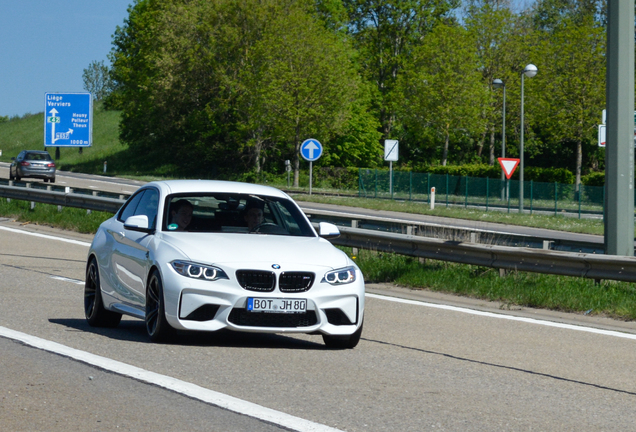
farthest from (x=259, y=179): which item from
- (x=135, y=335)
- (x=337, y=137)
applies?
(x=135, y=335)

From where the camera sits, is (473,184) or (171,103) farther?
(171,103)

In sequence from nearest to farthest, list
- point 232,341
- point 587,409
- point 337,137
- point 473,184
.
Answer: point 587,409 < point 232,341 < point 473,184 < point 337,137

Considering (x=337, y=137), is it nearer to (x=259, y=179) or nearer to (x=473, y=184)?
(x=259, y=179)

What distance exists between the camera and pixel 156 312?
26.9 feet

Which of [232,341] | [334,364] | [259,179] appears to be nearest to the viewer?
[334,364]

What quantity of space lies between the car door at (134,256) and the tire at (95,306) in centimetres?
36

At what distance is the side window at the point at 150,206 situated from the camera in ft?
29.8

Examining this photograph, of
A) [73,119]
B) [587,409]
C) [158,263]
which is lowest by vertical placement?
[587,409]

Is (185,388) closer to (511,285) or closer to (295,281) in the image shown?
(295,281)

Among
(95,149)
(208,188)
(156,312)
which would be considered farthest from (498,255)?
(95,149)

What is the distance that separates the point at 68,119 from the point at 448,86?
31972 millimetres

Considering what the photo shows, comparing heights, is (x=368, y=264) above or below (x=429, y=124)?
below

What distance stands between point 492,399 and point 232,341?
2825 mm

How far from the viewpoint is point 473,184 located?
4744cm
